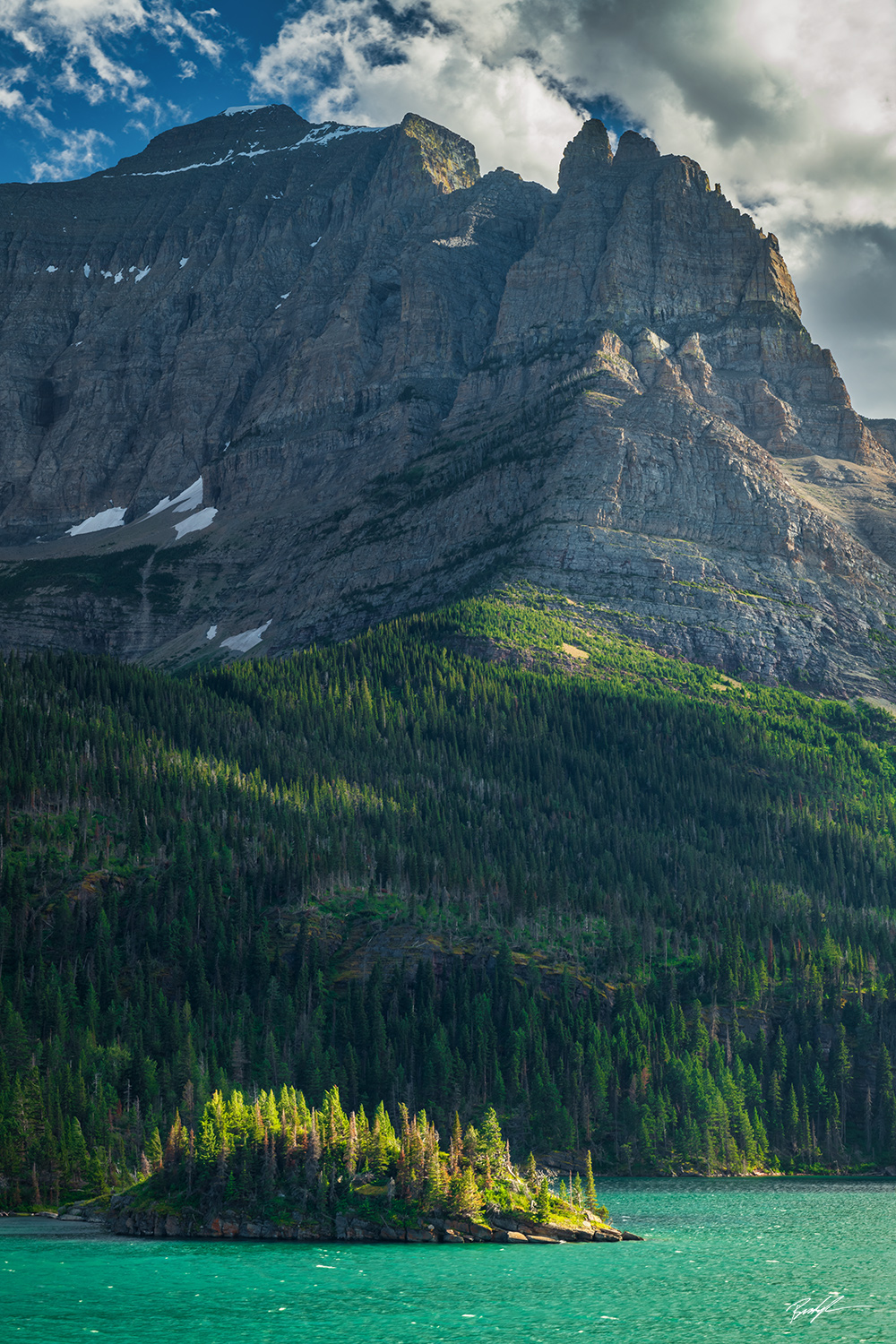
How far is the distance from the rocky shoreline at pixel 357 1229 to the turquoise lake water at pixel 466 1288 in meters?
2.34

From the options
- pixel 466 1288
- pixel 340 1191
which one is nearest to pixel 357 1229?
pixel 340 1191

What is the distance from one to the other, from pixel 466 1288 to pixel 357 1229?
2129 cm

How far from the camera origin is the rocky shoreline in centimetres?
11206

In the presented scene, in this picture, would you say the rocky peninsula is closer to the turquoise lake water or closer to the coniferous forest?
the turquoise lake water

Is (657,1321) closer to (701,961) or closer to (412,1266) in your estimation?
(412,1266)

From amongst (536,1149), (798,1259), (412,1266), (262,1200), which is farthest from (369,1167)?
(536,1149)

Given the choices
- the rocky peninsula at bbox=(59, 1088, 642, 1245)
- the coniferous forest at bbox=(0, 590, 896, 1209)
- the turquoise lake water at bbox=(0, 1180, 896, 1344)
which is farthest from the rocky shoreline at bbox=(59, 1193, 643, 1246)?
the coniferous forest at bbox=(0, 590, 896, 1209)

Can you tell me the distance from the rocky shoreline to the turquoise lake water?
2335 mm

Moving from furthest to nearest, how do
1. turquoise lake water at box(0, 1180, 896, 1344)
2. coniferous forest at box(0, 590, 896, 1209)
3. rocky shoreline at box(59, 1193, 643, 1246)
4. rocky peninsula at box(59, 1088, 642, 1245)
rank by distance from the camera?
coniferous forest at box(0, 590, 896, 1209), rocky peninsula at box(59, 1088, 642, 1245), rocky shoreline at box(59, 1193, 643, 1246), turquoise lake water at box(0, 1180, 896, 1344)

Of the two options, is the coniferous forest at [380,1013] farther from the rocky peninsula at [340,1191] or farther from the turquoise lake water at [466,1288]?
the turquoise lake water at [466,1288]

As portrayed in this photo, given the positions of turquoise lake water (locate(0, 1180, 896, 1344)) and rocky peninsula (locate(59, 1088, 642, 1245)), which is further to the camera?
rocky peninsula (locate(59, 1088, 642, 1245))

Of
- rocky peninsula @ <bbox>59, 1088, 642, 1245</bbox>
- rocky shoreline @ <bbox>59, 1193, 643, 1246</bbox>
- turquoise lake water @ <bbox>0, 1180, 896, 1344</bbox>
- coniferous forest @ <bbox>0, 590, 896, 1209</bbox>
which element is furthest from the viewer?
coniferous forest @ <bbox>0, 590, 896, 1209</bbox>

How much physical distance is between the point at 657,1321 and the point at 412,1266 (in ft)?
71.5

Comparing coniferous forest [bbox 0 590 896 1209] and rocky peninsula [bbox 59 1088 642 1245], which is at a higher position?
coniferous forest [bbox 0 590 896 1209]
